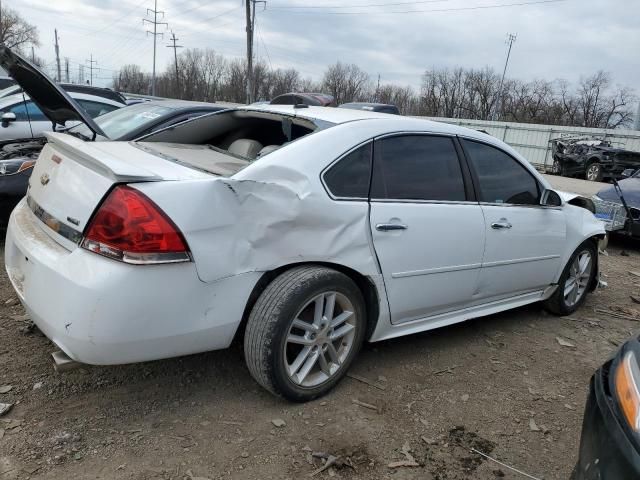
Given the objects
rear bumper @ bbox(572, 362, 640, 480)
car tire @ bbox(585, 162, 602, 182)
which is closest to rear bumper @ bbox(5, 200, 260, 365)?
rear bumper @ bbox(572, 362, 640, 480)

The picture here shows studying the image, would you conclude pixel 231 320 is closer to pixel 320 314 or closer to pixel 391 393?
pixel 320 314

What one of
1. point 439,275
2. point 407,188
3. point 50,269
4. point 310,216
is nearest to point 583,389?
point 439,275

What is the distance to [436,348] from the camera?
3.75 m

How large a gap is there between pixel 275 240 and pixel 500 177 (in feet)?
6.55

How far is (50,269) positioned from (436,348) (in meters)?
2.53

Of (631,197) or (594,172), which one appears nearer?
(631,197)

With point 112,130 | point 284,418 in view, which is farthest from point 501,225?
point 112,130

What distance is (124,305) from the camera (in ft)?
7.30

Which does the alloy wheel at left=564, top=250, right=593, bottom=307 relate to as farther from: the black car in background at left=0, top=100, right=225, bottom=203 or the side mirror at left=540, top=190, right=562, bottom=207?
Result: the black car in background at left=0, top=100, right=225, bottom=203

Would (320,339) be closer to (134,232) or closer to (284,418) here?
(284,418)

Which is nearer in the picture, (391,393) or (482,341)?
(391,393)

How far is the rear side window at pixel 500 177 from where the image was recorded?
363cm

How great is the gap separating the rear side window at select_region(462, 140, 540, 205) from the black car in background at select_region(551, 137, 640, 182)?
1733 cm

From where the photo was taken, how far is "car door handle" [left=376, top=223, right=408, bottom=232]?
9.60 ft
